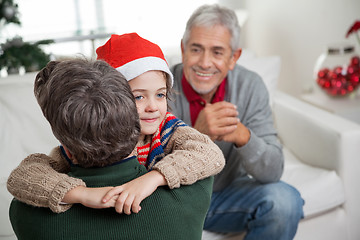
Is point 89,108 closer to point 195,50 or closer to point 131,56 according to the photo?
point 131,56

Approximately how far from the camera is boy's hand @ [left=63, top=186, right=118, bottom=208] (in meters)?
0.72

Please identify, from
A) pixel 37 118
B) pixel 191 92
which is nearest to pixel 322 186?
pixel 191 92

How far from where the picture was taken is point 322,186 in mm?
1732

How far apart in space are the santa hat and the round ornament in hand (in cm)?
179

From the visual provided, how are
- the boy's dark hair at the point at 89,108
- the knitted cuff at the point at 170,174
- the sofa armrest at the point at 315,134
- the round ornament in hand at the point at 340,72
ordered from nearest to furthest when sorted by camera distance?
the boy's dark hair at the point at 89,108 → the knitted cuff at the point at 170,174 → the sofa armrest at the point at 315,134 → the round ornament in hand at the point at 340,72

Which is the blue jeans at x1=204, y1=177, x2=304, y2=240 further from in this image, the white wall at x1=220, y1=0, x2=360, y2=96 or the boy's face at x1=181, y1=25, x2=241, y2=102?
the white wall at x1=220, y1=0, x2=360, y2=96

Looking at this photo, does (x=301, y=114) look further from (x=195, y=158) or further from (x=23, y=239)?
(x=23, y=239)

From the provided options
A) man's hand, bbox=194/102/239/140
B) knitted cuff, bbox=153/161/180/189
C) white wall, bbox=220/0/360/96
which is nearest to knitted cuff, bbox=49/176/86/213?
knitted cuff, bbox=153/161/180/189

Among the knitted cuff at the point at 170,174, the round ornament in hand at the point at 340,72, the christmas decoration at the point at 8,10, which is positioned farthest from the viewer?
the christmas decoration at the point at 8,10

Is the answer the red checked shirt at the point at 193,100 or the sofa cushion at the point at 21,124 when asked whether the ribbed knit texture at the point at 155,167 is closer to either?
the red checked shirt at the point at 193,100

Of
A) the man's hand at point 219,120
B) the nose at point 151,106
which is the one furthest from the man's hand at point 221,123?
the nose at point 151,106

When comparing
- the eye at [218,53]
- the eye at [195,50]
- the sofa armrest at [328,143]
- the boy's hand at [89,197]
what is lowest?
the sofa armrest at [328,143]

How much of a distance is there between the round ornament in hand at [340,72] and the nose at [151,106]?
5.88ft

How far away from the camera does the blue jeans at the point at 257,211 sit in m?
1.48
